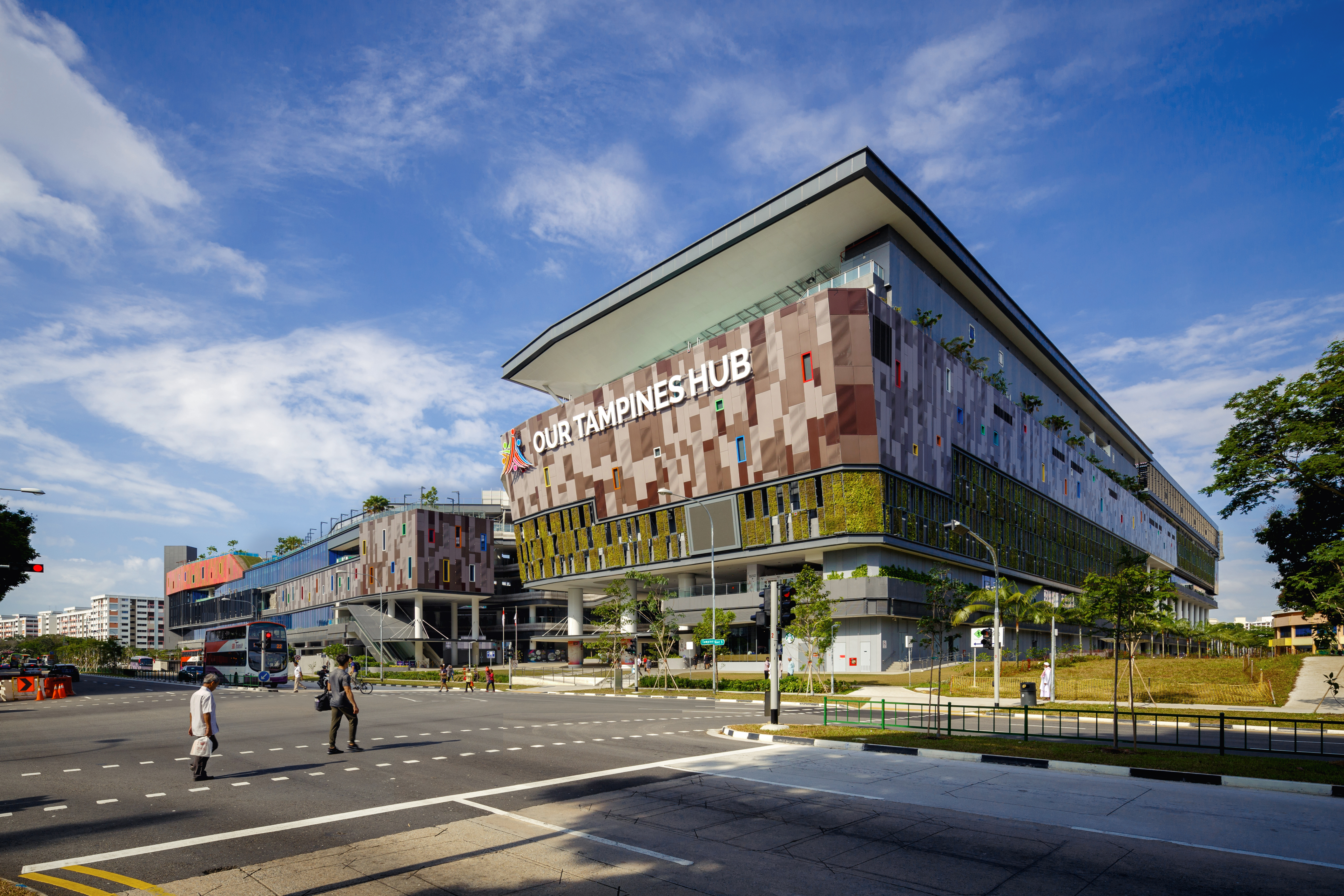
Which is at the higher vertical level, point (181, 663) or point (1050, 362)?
point (1050, 362)

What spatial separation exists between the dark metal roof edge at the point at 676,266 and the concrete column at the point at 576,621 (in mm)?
28091

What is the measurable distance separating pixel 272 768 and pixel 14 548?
6475cm

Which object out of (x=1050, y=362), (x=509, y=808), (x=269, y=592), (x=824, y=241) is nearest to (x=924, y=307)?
(x=824, y=241)

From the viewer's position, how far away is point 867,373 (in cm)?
5738

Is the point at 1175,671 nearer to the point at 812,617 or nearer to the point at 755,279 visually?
the point at 812,617

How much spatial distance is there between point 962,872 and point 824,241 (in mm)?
64081

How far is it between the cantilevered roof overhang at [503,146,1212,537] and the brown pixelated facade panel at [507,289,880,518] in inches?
341

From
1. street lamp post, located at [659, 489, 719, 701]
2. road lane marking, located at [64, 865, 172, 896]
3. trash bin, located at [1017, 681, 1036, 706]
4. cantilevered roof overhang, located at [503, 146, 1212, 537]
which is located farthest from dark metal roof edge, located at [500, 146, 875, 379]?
road lane marking, located at [64, 865, 172, 896]

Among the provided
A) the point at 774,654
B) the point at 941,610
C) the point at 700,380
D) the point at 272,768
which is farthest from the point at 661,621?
the point at 272,768

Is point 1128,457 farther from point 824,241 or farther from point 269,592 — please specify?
point 269,592

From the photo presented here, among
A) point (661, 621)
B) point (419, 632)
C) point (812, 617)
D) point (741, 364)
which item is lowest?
point (419, 632)

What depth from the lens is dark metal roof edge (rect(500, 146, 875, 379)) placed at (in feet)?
199

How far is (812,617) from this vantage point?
46.3m

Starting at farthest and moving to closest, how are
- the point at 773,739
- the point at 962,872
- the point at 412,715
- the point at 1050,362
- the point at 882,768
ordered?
the point at 1050,362 < the point at 412,715 < the point at 773,739 < the point at 882,768 < the point at 962,872
